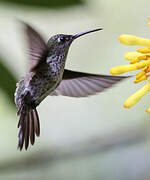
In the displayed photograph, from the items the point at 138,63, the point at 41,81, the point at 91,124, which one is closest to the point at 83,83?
the point at 41,81

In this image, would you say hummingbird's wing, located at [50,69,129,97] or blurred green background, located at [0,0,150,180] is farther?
blurred green background, located at [0,0,150,180]

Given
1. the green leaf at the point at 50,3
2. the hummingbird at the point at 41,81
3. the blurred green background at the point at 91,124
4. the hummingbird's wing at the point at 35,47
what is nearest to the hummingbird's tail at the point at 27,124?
the hummingbird at the point at 41,81

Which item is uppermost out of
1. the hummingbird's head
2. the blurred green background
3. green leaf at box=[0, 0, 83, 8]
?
green leaf at box=[0, 0, 83, 8]

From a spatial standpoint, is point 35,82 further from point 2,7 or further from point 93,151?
point 93,151

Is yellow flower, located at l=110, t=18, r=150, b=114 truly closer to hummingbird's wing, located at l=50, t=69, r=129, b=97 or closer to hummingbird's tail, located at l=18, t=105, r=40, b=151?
hummingbird's wing, located at l=50, t=69, r=129, b=97

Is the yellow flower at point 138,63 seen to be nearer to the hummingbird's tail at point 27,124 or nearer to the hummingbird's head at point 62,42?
the hummingbird's head at point 62,42

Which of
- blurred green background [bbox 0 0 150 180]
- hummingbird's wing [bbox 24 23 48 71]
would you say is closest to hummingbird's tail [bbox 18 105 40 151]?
hummingbird's wing [bbox 24 23 48 71]

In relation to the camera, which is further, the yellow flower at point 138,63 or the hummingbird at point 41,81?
the hummingbird at point 41,81
